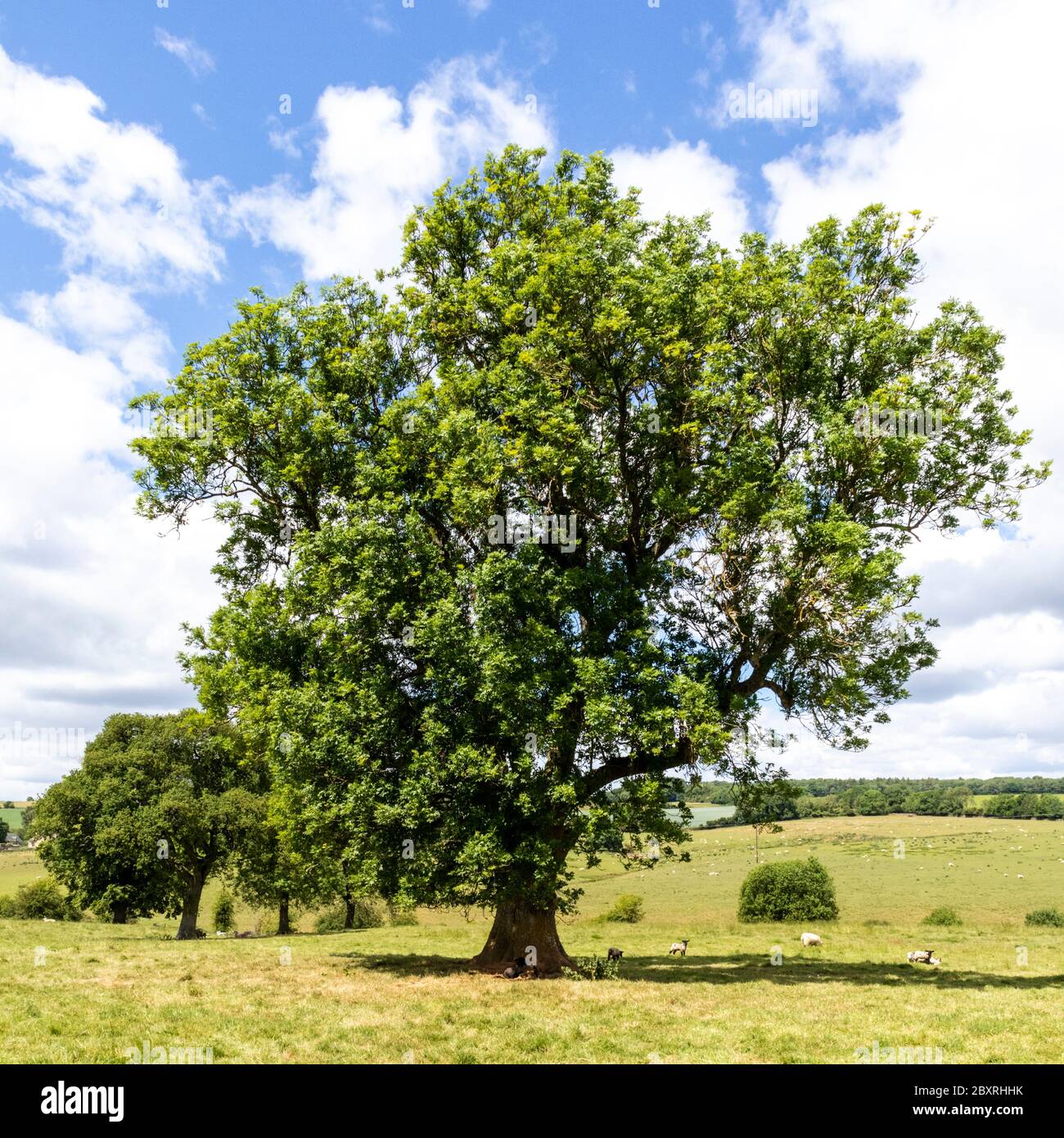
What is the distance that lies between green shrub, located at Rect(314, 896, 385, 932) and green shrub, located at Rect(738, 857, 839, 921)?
27969mm

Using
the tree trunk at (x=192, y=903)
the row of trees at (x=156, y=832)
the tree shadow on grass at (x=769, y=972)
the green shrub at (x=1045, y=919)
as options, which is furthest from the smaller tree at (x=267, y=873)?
the green shrub at (x=1045, y=919)

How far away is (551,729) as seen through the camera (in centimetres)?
2081

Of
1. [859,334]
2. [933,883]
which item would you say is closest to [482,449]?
[859,334]

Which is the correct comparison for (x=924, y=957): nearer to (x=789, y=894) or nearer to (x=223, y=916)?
(x=789, y=894)

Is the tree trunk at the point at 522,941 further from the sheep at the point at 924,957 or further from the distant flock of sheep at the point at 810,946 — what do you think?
the sheep at the point at 924,957

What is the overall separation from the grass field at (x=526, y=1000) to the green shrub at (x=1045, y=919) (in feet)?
36.6

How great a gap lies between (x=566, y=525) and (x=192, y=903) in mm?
40862

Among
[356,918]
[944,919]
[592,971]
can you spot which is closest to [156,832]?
[356,918]

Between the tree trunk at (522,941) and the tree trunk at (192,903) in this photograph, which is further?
the tree trunk at (192,903)

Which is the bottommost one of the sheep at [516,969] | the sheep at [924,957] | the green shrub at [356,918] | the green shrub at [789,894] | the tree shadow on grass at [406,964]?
the green shrub at [356,918]

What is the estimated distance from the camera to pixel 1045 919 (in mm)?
52312

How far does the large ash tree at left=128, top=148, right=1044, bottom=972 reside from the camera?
822 inches

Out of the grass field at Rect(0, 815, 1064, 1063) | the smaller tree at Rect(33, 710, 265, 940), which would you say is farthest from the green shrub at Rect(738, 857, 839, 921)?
the smaller tree at Rect(33, 710, 265, 940)

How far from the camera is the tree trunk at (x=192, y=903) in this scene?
4962cm
